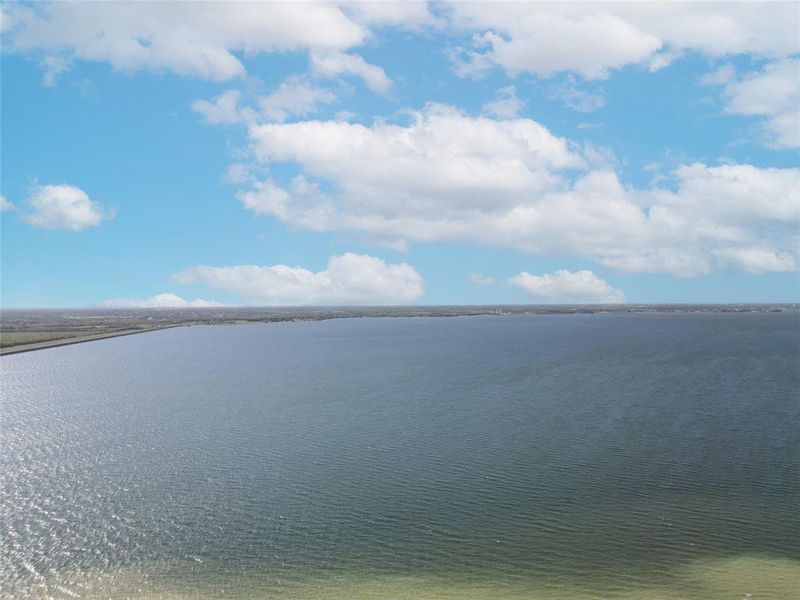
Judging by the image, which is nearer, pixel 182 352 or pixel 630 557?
pixel 630 557

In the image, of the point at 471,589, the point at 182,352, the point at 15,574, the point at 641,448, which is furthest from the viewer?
the point at 182,352

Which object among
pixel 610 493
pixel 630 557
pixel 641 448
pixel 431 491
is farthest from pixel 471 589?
pixel 641 448

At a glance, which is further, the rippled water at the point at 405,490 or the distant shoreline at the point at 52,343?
the distant shoreline at the point at 52,343

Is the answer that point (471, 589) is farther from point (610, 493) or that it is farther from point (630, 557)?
point (610, 493)

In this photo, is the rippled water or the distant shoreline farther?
the distant shoreline

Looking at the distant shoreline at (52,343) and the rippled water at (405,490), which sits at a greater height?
the distant shoreline at (52,343)

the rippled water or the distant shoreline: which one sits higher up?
the distant shoreline

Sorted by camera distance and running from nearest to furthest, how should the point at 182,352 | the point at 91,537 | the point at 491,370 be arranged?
1. the point at 91,537
2. the point at 491,370
3. the point at 182,352
